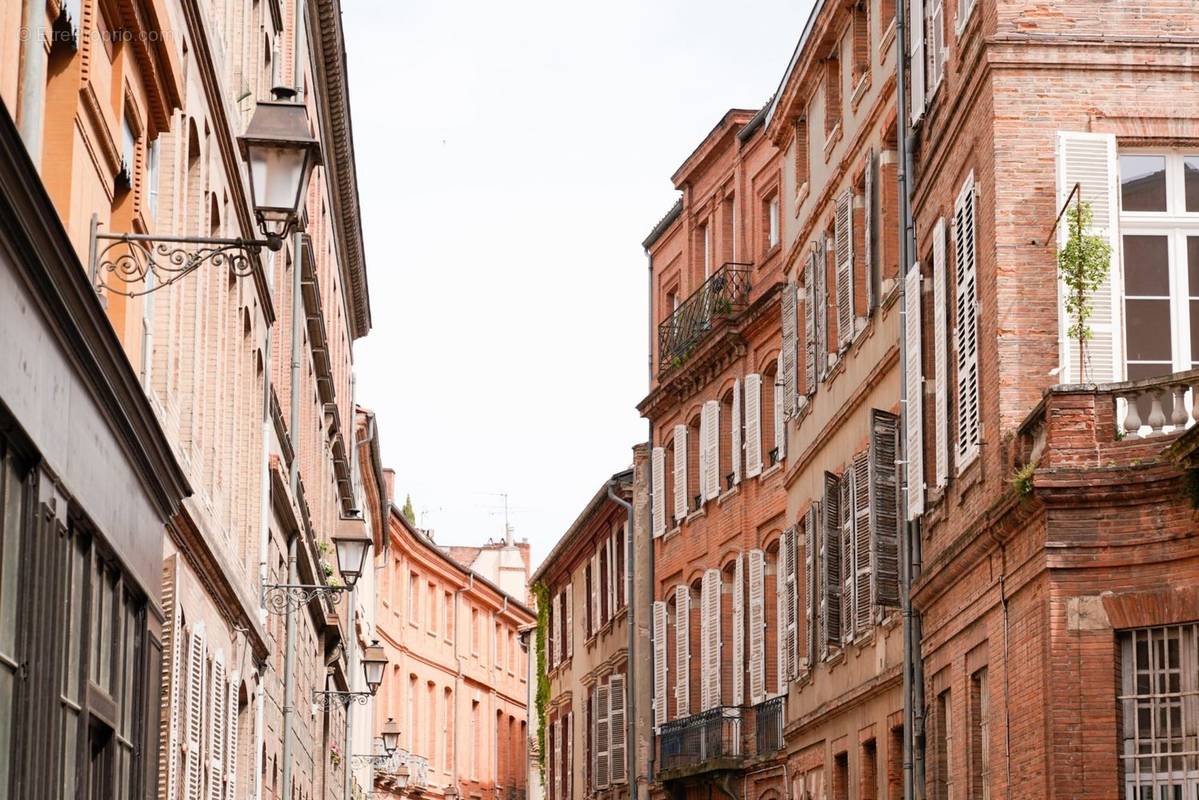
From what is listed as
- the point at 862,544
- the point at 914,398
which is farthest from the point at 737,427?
the point at 914,398

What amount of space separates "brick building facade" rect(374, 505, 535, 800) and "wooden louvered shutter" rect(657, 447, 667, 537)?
65.9ft

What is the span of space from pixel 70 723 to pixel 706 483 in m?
30.0

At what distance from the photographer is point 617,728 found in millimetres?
50219

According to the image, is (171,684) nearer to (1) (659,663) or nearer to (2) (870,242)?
(2) (870,242)

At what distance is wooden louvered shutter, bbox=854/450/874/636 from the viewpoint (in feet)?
91.6

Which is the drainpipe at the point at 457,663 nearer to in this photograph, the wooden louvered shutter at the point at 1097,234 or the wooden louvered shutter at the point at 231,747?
the wooden louvered shutter at the point at 231,747

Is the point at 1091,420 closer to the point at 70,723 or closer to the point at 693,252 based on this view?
A: the point at 70,723

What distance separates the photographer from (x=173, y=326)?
20.0m

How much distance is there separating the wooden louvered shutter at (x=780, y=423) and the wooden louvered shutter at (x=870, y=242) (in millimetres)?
7259

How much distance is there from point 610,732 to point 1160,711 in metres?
32.8

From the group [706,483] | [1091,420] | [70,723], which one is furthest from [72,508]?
[706,483]

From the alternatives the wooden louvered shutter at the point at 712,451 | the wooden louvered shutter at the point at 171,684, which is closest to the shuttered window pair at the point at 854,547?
the wooden louvered shutter at the point at 712,451

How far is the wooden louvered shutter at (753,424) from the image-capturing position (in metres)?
38.9

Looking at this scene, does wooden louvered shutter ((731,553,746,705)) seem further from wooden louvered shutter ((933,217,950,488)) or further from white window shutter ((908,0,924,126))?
wooden louvered shutter ((933,217,950,488))
